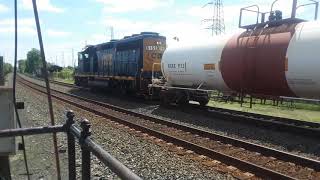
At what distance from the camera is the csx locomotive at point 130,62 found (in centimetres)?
2509

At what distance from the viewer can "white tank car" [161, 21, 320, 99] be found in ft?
40.4

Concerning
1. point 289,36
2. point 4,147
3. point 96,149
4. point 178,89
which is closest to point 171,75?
point 178,89

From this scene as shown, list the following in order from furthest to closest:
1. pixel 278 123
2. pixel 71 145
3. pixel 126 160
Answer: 1. pixel 278 123
2. pixel 126 160
3. pixel 71 145

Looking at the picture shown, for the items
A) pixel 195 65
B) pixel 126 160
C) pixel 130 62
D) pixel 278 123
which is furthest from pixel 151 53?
pixel 126 160

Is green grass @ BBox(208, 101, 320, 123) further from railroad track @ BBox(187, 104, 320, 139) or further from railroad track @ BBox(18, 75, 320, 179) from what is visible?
railroad track @ BBox(18, 75, 320, 179)

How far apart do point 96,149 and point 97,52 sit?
32.1 meters

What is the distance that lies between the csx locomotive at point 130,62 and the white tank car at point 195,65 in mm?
4341

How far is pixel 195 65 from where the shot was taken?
17641 mm

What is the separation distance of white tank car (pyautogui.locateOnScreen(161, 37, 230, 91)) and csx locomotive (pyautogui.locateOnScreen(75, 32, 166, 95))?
4341 mm

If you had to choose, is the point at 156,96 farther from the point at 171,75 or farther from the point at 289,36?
the point at 289,36

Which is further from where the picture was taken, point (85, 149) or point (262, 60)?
point (262, 60)

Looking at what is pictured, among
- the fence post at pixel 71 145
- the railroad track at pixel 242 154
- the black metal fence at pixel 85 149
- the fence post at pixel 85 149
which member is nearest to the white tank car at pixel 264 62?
the railroad track at pixel 242 154

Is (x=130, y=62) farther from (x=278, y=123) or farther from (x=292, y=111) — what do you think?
(x=278, y=123)

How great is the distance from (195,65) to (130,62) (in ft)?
30.8
